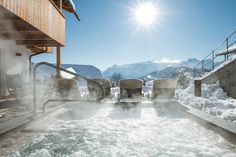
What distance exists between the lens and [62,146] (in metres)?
3.54

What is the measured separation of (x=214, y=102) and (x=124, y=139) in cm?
457

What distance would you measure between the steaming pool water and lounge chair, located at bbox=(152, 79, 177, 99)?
8.01 feet

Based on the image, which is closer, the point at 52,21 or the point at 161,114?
the point at 161,114

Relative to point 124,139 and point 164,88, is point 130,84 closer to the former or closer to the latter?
point 164,88

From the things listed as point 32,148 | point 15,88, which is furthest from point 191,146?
point 15,88

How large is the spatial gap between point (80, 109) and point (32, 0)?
148 inches

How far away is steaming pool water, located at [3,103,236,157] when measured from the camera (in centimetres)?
321

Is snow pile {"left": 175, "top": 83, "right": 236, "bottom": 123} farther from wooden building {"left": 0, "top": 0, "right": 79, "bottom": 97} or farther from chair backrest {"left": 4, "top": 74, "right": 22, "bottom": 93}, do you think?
chair backrest {"left": 4, "top": 74, "right": 22, "bottom": 93}

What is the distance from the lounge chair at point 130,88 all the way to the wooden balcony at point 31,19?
3.42m

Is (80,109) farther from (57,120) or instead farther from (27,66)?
(27,66)

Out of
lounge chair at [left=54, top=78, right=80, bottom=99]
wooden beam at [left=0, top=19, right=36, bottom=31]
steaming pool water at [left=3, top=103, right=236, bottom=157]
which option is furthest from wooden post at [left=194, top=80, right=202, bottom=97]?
wooden beam at [left=0, top=19, right=36, bottom=31]

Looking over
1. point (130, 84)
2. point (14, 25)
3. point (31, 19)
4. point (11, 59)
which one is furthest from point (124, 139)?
point (11, 59)

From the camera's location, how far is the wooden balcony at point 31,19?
565 centimetres

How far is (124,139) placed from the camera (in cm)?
393
